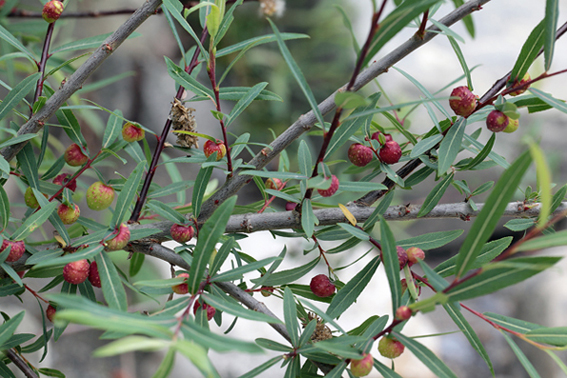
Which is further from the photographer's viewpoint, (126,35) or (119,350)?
(126,35)

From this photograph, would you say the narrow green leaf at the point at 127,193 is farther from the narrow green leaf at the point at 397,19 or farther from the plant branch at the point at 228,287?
the narrow green leaf at the point at 397,19

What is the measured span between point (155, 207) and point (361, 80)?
0.20 metres

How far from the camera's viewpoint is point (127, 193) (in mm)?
311

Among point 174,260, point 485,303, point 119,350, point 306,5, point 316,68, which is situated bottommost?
point 119,350

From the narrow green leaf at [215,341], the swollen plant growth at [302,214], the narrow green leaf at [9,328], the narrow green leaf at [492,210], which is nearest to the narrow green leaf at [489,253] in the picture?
the swollen plant growth at [302,214]

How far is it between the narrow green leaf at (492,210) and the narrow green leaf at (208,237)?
0.14m

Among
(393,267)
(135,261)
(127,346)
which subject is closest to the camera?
(127,346)

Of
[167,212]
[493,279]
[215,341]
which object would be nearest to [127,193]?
[167,212]

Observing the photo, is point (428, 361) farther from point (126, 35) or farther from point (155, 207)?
point (126, 35)

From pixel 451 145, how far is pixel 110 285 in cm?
28

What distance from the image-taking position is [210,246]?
0.88 feet

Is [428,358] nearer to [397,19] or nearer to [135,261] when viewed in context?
[397,19]

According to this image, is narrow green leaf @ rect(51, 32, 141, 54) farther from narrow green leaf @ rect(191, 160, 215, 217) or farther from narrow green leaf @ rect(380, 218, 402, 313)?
narrow green leaf @ rect(380, 218, 402, 313)

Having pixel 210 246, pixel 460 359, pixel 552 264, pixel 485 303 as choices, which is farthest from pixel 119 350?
pixel 485 303
